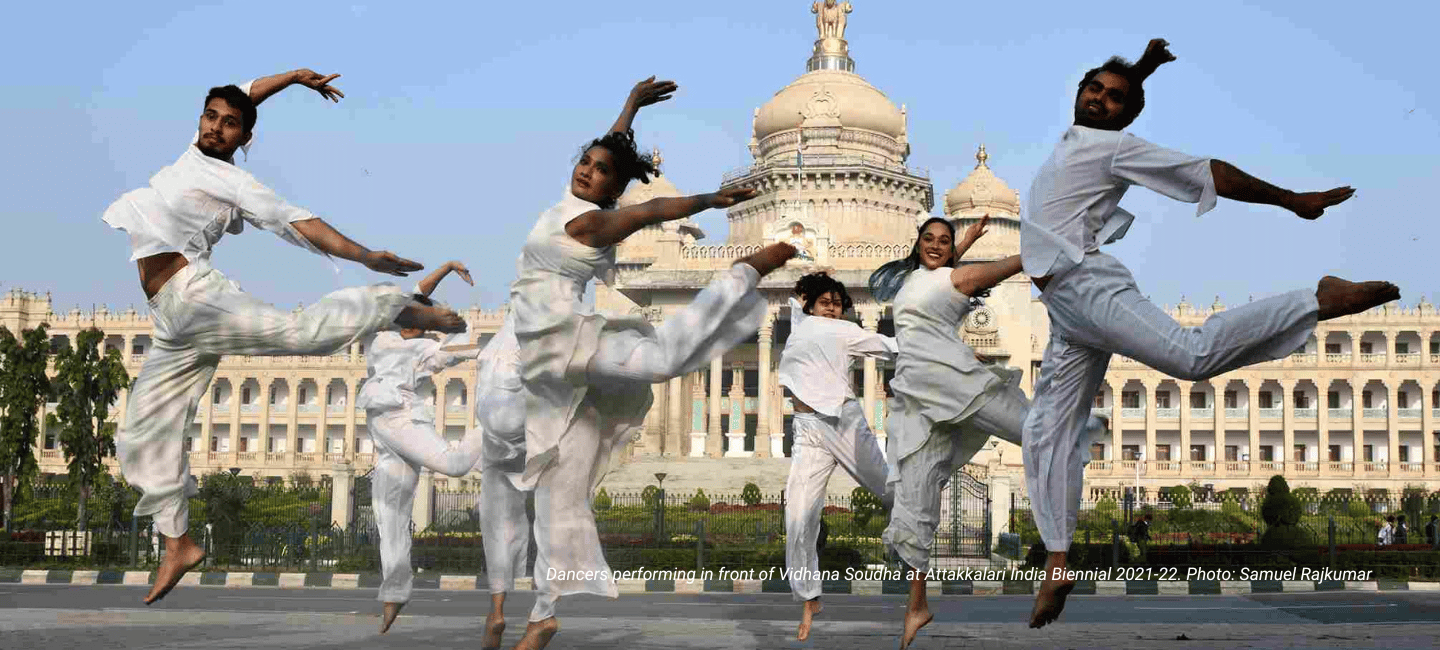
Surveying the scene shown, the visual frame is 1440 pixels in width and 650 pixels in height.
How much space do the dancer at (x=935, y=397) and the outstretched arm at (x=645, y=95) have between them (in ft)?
4.97

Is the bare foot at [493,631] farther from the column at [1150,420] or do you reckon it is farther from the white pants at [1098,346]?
the column at [1150,420]

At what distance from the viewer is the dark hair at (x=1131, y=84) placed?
5.98m

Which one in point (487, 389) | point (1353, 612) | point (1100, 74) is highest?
point (1100, 74)

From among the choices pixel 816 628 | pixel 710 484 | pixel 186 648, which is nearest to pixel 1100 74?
pixel 816 628

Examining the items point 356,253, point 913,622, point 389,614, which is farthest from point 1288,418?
point 356,253

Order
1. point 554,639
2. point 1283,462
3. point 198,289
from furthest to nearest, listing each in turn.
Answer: point 1283,462 → point 554,639 → point 198,289

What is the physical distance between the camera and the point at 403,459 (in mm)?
9242

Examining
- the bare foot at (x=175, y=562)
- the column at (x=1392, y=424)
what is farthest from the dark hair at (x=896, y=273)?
the column at (x=1392, y=424)

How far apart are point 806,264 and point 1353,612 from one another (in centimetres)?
4085

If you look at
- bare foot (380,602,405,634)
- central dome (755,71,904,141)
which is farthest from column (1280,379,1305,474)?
bare foot (380,602,405,634)

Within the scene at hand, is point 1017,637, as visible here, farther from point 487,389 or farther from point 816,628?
point 487,389

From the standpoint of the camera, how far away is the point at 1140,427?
69.8m

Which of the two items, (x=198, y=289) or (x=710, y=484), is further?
(x=710, y=484)

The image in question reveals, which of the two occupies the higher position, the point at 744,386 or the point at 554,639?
the point at 744,386
